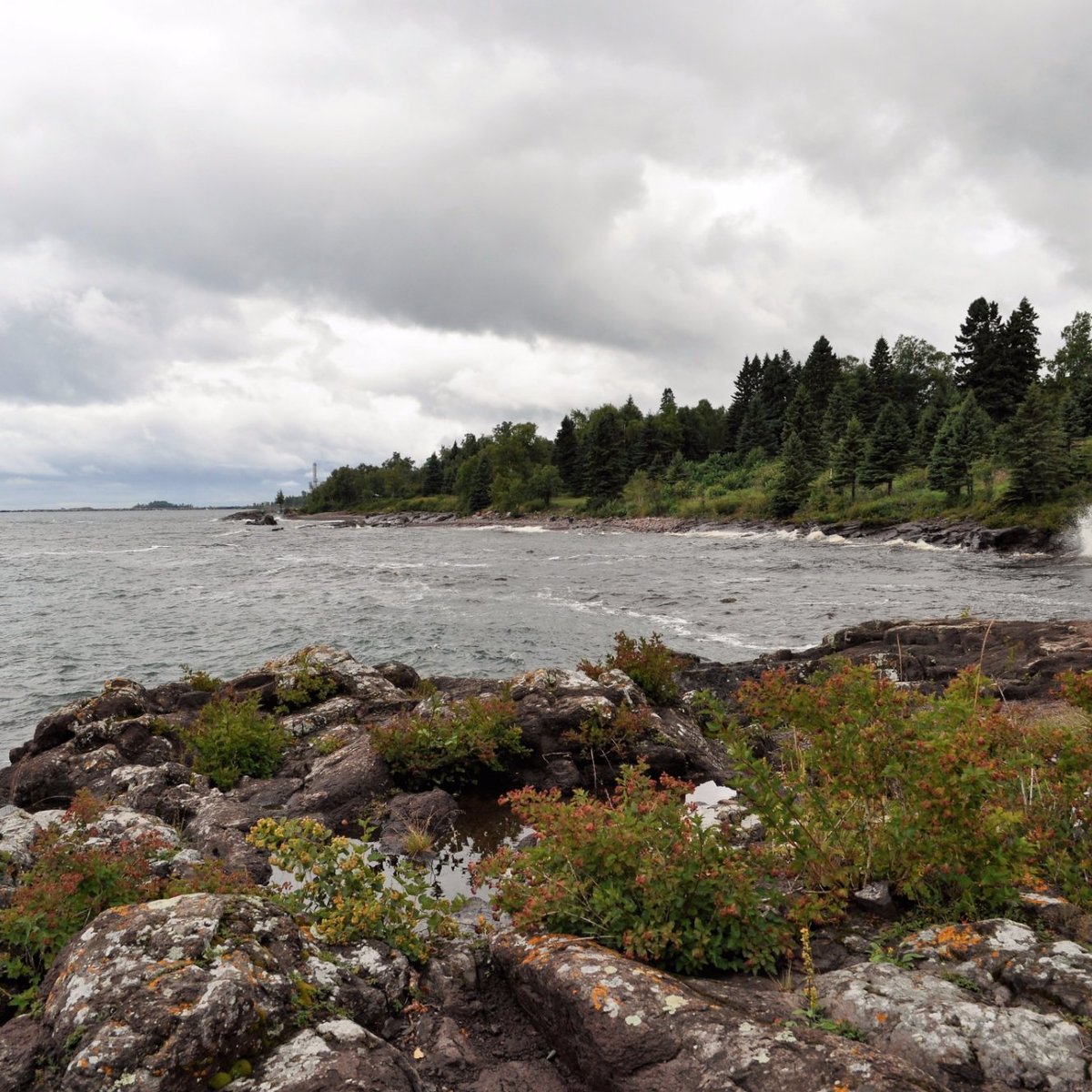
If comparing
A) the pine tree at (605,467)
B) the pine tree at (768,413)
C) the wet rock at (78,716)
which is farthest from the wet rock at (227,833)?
the pine tree at (768,413)

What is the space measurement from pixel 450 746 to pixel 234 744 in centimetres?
394

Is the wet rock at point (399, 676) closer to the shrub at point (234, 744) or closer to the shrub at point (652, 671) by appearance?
the shrub at point (234, 744)

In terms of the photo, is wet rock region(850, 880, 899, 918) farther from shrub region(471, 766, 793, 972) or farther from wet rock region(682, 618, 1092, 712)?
wet rock region(682, 618, 1092, 712)

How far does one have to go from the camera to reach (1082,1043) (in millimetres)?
3414

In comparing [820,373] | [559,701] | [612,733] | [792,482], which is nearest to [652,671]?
[559,701]

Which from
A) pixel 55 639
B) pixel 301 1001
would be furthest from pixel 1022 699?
pixel 55 639

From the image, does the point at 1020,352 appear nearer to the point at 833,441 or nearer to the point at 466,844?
the point at 833,441

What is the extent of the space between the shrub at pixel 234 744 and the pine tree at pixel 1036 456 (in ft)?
198

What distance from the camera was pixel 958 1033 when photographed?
140 inches

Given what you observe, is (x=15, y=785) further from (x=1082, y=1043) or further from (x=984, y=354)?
(x=984, y=354)

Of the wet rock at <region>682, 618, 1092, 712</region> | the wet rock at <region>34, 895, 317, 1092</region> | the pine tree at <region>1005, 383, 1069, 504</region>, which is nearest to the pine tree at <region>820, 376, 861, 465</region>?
the pine tree at <region>1005, 383, 1069, 504</region>

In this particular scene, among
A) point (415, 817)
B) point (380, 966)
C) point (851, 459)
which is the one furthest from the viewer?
point (851, 459)

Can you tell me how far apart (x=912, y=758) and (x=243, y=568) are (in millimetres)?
53820

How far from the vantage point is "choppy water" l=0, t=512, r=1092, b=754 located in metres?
23.7
